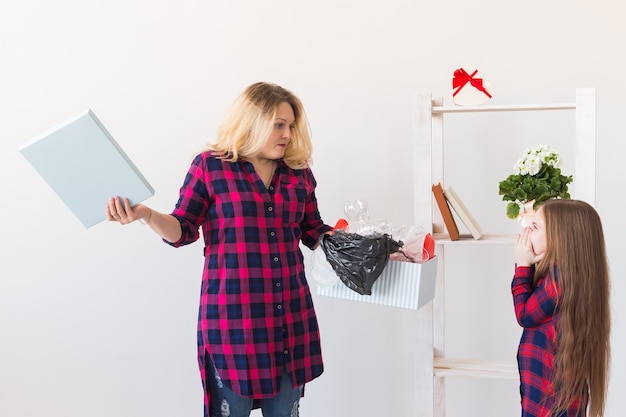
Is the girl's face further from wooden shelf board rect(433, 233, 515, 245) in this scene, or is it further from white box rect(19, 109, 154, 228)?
white box rect(19, 109, 154, 228)

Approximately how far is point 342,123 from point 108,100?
88cm

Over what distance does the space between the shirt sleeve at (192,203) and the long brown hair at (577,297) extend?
0.88 meters

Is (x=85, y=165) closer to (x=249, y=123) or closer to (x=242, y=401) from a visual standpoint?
(x=249, y=123)

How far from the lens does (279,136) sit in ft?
6.35

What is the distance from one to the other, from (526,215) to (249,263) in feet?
2.48

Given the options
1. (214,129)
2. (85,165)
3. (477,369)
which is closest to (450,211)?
(477,369)

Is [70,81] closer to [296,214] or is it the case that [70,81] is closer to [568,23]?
[296,214]

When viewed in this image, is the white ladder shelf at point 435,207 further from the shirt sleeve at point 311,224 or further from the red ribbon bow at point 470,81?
the shirt sleeve at point 311,224

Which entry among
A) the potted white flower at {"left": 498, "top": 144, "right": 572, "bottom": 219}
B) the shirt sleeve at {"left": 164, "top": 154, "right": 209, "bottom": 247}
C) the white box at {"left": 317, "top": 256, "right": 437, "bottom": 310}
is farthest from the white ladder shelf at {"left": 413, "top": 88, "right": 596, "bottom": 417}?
the shirt sleeve at {"left": 164, "top": 154, "right": 209, "bottom": 247}

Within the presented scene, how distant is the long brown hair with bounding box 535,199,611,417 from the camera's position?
5.79 feet

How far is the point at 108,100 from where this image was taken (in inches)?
106

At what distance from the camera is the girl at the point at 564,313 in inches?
69.6

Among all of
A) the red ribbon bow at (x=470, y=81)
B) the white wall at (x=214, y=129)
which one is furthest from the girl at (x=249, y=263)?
the white wall at (x=214, y=129)

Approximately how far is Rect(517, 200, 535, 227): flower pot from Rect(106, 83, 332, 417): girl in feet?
2.02
